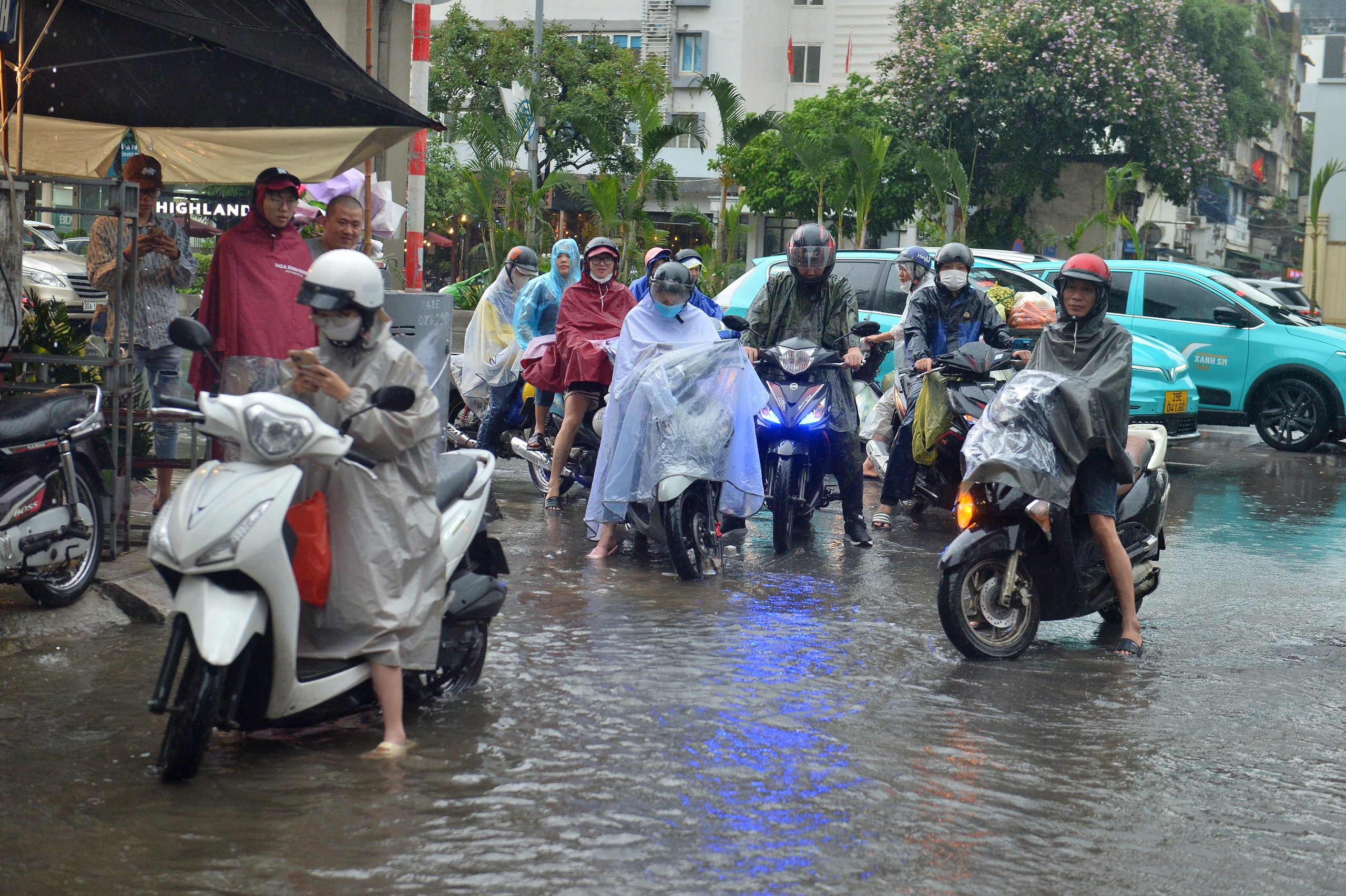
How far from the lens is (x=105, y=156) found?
9.24m

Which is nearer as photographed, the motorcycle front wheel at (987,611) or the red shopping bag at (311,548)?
the red shopping bag at (311,548)

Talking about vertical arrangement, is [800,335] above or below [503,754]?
above

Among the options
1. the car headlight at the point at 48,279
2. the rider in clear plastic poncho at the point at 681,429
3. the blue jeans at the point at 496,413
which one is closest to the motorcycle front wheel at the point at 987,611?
the rider in clear plastic poncho at the point at 681,429

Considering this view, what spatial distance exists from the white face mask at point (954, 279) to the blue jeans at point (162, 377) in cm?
480

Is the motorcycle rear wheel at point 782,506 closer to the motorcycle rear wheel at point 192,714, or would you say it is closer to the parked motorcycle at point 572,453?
the parked motorcycle at point 572,453

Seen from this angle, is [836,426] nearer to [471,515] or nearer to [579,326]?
Answer: [579,326]

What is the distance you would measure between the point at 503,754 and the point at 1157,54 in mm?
31325

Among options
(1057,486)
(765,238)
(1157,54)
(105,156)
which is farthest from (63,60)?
(765,238)

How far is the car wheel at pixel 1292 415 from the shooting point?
15.1 meters

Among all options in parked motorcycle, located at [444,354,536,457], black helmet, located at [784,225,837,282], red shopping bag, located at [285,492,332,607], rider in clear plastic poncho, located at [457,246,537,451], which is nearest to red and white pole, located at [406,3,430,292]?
rider in clear plastic poncho, located at [457,246,537,451]

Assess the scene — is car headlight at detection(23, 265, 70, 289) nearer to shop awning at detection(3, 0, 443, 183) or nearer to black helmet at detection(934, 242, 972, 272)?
shop awning at detection(3, 0, 443, 183)

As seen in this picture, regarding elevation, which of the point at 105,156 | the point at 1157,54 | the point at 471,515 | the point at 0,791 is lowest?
the point at 0,791

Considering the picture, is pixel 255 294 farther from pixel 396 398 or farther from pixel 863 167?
pixel 863 167

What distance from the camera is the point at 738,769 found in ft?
14.6
